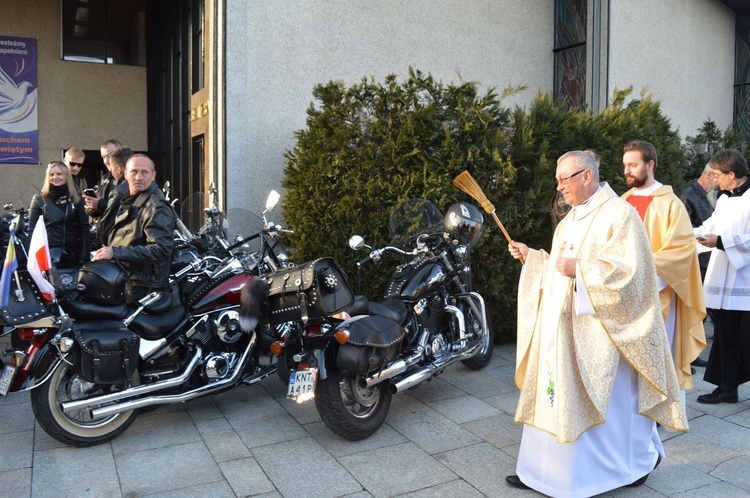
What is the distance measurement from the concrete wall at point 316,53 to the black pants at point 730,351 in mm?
4732

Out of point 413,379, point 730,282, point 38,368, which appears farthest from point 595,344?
point 38,368

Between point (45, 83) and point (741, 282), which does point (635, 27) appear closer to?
point (741, 282)

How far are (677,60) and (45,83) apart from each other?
11.2 m

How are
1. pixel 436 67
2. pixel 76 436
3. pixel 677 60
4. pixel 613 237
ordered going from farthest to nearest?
1. pixel 677 60
2. pixel 436 67
3. pixel 76 436
4. pixel 613 237

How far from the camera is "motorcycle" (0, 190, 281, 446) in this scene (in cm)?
369

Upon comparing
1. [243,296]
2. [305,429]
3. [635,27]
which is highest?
[635,27]

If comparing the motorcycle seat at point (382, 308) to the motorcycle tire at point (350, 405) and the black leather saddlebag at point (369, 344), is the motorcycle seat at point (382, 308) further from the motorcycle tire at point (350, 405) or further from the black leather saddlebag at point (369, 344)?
the motorcycle tire at point (350, 405)

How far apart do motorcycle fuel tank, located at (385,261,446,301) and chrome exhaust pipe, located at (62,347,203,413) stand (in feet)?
4.62

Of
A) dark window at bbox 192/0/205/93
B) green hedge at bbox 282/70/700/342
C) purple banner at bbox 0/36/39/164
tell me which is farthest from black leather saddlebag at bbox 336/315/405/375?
purple banner at bbox 0/36/39/164

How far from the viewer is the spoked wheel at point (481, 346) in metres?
5.31

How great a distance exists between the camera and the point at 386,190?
6.08 m

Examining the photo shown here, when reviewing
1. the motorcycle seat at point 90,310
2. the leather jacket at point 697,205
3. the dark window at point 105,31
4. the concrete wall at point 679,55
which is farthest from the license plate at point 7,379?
the dark window at point 105,31

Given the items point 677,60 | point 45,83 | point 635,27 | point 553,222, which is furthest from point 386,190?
point 45,83

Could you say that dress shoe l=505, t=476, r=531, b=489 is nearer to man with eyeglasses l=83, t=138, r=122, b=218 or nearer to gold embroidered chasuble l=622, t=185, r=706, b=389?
gold embroidered chasuble l=622, t=185, r=706, b=389
